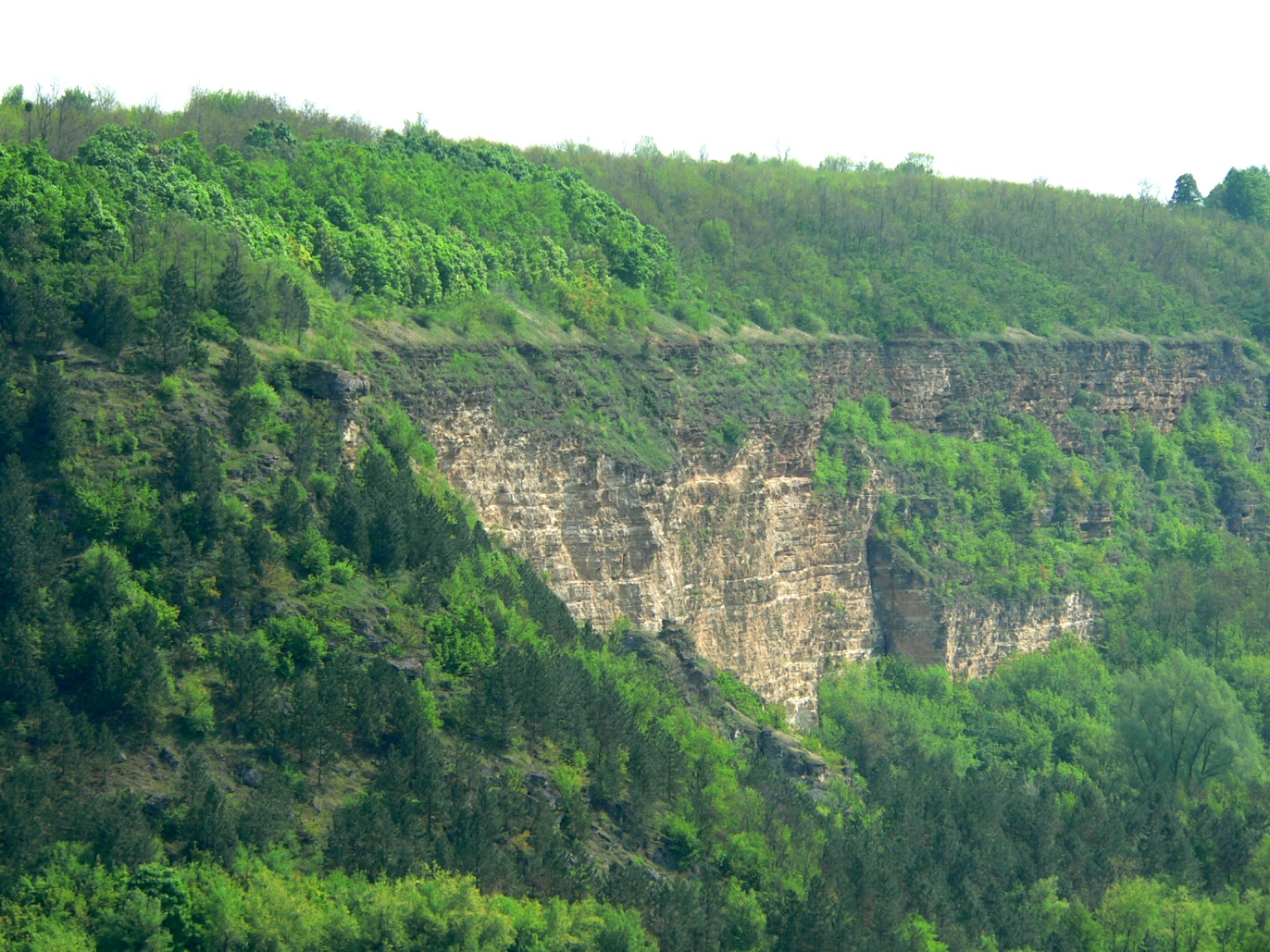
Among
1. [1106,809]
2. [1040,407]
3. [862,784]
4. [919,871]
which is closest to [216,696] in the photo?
[919,871]

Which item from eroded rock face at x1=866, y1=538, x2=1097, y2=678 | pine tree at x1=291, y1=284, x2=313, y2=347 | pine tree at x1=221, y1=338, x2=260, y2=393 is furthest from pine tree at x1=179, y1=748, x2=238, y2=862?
eroded rock face at x1=866, y1=538, x2=1097, y2=678

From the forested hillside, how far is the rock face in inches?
47.7

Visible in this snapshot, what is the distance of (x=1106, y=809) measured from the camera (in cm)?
6244

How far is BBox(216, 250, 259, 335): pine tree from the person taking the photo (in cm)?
5156

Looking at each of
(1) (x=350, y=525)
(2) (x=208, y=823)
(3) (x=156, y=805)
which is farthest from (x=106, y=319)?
(2) (x=208, y=823)

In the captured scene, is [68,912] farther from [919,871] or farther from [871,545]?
[871,545]

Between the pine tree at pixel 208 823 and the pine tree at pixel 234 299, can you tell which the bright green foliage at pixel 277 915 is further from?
the pine tree at pixel 234 299

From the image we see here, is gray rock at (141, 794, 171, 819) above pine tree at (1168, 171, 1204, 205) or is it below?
below

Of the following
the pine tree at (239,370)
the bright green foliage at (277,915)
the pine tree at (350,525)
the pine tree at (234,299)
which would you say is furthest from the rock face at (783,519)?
the bright green foliage at (277,915)

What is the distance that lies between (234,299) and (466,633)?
1002cm

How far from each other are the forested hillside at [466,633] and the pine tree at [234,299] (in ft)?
0.24

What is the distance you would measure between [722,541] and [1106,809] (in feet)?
48.3

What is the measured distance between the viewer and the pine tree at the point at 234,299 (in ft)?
169

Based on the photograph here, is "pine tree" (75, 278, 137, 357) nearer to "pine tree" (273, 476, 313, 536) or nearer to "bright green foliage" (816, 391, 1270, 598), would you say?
"pine tree" (273, 476, 313, 536)
